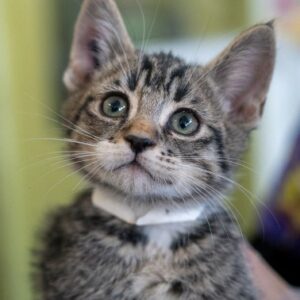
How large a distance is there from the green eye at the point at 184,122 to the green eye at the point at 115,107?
9 cm

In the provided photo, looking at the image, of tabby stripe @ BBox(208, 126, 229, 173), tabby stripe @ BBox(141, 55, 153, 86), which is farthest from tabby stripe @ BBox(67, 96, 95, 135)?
tabby stripe @ BBox(208, 126, 229, 173)

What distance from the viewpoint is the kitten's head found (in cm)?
85

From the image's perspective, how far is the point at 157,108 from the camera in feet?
2.97

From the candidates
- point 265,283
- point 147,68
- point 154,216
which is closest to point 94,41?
point 147,68

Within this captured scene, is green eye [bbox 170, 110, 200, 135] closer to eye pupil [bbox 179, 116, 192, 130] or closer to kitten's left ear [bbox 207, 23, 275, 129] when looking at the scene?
eye pupil [bbox 179, 116, 192, 130]

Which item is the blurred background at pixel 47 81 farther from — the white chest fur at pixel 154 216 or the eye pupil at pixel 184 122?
the eye pupil at pixel 184 122

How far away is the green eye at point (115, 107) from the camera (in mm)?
922

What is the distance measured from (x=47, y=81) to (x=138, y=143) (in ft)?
1.10

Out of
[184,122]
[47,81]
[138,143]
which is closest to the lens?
[138,143]

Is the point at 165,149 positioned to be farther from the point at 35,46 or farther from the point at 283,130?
the point at 283,130

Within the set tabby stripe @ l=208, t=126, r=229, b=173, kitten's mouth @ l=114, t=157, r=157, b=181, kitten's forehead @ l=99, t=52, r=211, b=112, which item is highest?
kitten's forehead @ l=99, t=52, r=211, b=112

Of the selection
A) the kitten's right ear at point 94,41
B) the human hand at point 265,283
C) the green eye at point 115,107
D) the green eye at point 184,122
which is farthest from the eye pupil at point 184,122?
the human hand at point 265,283

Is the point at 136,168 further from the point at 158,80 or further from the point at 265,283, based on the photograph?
the point at 265,283

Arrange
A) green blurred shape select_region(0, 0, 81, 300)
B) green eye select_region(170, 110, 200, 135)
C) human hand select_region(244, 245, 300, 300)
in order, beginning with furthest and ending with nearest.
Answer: human hand select_region(244, 245, 300, 300)
green eye select_region(170, 110, 200, 135)
green blurred shape select_region(0, 0, 81, 300)
